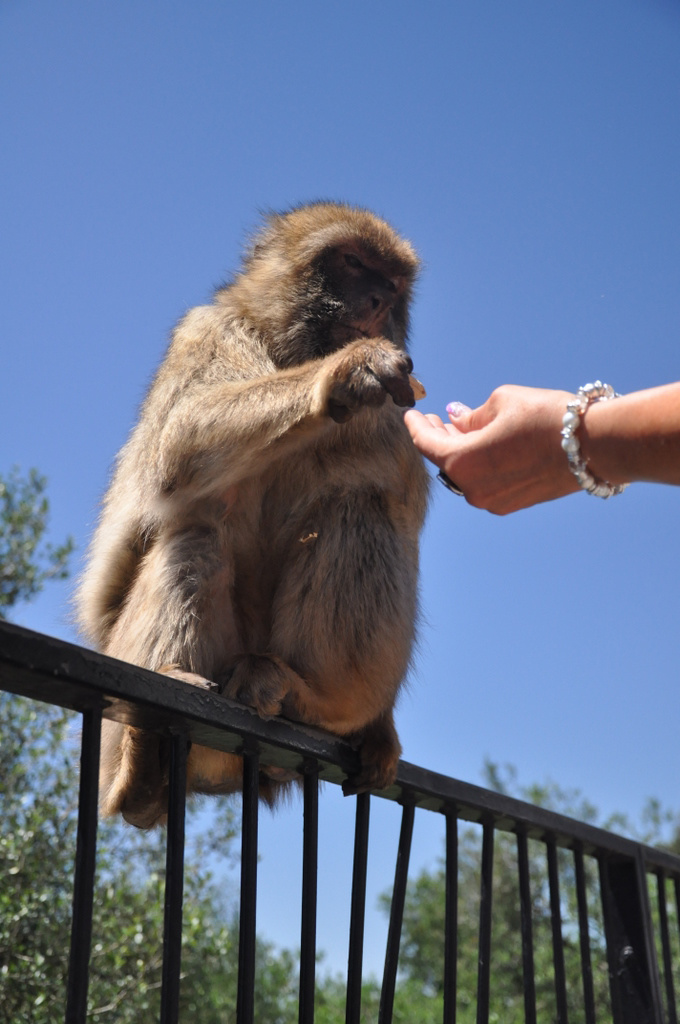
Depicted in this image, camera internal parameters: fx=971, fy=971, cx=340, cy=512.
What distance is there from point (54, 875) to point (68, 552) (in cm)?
263

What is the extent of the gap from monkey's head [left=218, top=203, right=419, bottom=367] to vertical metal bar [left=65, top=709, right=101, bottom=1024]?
170 centimetres

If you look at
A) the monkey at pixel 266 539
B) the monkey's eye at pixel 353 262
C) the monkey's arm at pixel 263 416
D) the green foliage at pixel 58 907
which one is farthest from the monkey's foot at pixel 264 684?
the green foliage at pixel 58 907

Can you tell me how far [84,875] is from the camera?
127cm

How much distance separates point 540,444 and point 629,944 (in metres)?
1.59

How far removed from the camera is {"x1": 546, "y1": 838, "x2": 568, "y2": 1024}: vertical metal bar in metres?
2.34

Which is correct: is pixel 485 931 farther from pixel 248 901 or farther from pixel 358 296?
pixel 358 296

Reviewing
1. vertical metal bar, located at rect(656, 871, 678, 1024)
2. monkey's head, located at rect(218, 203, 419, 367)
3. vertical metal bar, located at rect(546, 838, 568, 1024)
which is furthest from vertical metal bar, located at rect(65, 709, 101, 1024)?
vertical metal bar, located at rect(656, 871, 678, 1024)

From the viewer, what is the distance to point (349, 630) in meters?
2.43

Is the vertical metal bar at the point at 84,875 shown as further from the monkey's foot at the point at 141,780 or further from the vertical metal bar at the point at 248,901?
the monkey's foot at the point at 141,780

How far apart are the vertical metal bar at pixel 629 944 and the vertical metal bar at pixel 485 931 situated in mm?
464

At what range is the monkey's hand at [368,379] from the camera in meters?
2.24

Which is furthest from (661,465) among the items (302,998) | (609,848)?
(609,848)

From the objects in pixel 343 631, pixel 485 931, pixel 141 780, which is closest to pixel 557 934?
pixel 485 931

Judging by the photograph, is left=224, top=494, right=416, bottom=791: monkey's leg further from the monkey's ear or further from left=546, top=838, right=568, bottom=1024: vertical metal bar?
left=546, top=838, right=568, bottom=1024: vertical metal bar
